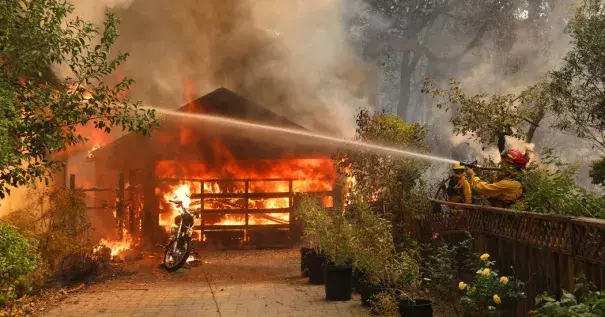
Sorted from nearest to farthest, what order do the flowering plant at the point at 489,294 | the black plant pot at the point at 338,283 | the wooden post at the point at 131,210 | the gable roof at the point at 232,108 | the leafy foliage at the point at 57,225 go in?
the flowering plant at the point at 489,294, the black plant pot at the point at 338,283, the leafy foliage at the point at 57,225, the wooden post at the point at 131,210, the gable roof at the point at 232,108

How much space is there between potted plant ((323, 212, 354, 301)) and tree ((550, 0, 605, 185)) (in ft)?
23.6

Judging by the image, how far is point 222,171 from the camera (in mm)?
18812

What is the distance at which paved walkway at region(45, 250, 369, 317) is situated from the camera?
9.06m

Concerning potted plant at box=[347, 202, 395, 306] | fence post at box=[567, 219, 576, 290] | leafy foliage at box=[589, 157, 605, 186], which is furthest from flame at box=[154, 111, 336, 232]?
fence post at box=[567, 219, 576, 290]

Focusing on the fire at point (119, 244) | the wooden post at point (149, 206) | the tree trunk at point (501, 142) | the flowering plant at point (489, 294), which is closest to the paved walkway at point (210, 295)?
the fire at point (119, 244)

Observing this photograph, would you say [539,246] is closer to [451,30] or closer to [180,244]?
[180,244]

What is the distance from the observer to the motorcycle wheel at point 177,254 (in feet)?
45.3

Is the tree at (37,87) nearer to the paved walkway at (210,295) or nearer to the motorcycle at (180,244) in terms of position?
the paved walkway at (210,295)

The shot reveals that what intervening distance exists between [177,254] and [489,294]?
9.22 metres

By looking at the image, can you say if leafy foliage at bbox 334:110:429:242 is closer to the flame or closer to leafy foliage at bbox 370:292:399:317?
leafy foliage at bbox 370:292:399:317

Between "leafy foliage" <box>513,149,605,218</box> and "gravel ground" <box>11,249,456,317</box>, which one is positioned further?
"gravel ground" <box>11,249,456,317</box>

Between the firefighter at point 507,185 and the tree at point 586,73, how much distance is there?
653 centimetres

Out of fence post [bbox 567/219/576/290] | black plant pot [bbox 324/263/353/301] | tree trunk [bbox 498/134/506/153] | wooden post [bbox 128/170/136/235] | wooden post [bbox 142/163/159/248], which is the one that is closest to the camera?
fence post [bbox 567/219/576/290]

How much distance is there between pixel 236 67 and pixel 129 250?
11557mm
